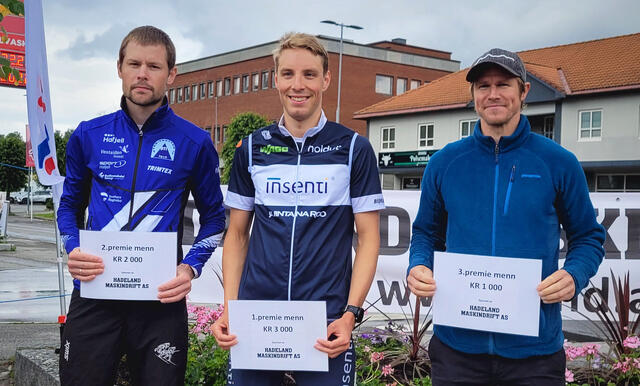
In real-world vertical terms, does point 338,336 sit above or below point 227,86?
below

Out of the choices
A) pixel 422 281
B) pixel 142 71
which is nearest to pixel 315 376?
pixel 422 281

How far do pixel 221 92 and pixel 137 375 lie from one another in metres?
73.5

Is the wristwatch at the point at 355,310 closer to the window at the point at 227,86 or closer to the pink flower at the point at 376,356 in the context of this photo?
the pink flower at the point at 376,356

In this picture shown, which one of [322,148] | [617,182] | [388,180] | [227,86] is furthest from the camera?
[227,86]

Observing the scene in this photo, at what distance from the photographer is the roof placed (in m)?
38.2

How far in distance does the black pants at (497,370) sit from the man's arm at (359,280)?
408 mm

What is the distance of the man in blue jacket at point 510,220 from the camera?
107 inches

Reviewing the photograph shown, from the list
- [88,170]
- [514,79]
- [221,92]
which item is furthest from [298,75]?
[221,92]

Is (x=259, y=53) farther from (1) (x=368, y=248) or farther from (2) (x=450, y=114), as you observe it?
(1) (x=368, y=248)

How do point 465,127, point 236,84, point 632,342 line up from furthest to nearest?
point 236,84
point 465,127
point 632,342

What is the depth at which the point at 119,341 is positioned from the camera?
3174mm

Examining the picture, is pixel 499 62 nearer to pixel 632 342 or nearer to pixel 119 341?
pixel 119 341

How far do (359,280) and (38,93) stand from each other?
328 centimetres

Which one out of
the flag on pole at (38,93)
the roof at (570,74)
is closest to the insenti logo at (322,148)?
the flag on pole at (38,93)
